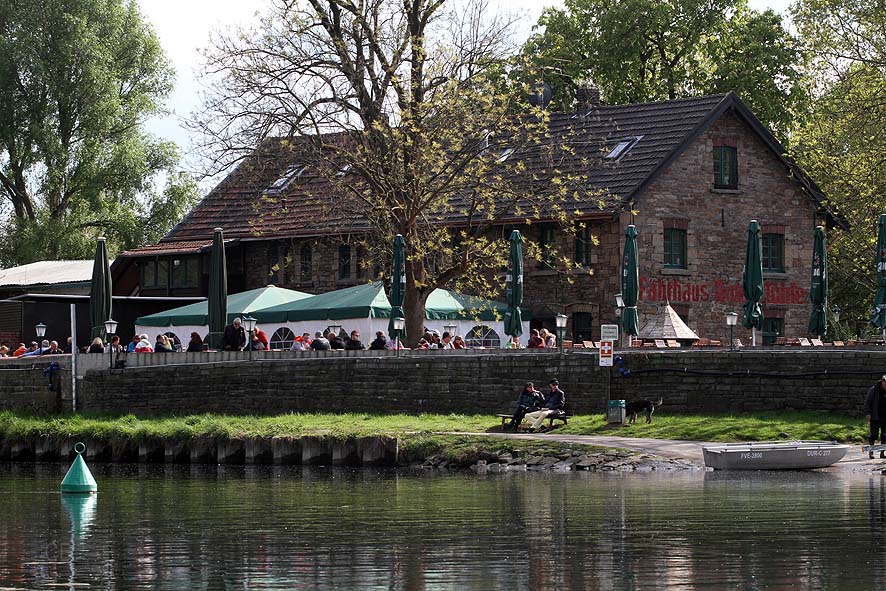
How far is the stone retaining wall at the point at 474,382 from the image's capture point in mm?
37938

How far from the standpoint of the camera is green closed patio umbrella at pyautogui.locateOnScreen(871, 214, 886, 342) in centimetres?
3794

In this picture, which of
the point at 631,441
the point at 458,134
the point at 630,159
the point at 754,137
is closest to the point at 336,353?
the point at 458,134

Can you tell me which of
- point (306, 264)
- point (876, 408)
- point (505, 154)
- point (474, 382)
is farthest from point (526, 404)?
point (306, 264)

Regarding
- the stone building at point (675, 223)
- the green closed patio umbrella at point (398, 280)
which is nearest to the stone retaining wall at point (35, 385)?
the stone building at point (675, 223)

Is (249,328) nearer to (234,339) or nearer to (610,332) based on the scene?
(234,339)

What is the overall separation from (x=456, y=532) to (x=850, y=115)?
86.0ft

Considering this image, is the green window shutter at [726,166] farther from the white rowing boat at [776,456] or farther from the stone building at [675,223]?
the white rowing boat at [776,456]

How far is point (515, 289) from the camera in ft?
138

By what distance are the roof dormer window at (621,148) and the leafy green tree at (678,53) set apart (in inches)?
430

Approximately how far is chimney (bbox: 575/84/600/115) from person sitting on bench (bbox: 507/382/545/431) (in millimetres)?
18443

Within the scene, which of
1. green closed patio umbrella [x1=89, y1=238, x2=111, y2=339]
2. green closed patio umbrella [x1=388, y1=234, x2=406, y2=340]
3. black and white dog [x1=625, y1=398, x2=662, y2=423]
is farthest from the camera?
green closed patio umbrella [x1=89, y1=238, x2=111, y2=339]

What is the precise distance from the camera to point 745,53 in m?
64.7

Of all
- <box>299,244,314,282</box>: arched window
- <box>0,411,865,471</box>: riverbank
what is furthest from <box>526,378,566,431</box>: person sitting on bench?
<box>299,244,314,282</box>: arched window

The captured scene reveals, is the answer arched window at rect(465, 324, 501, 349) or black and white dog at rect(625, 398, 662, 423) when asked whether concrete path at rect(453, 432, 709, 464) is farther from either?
arched window at rect(465, 324, 501, 349)
